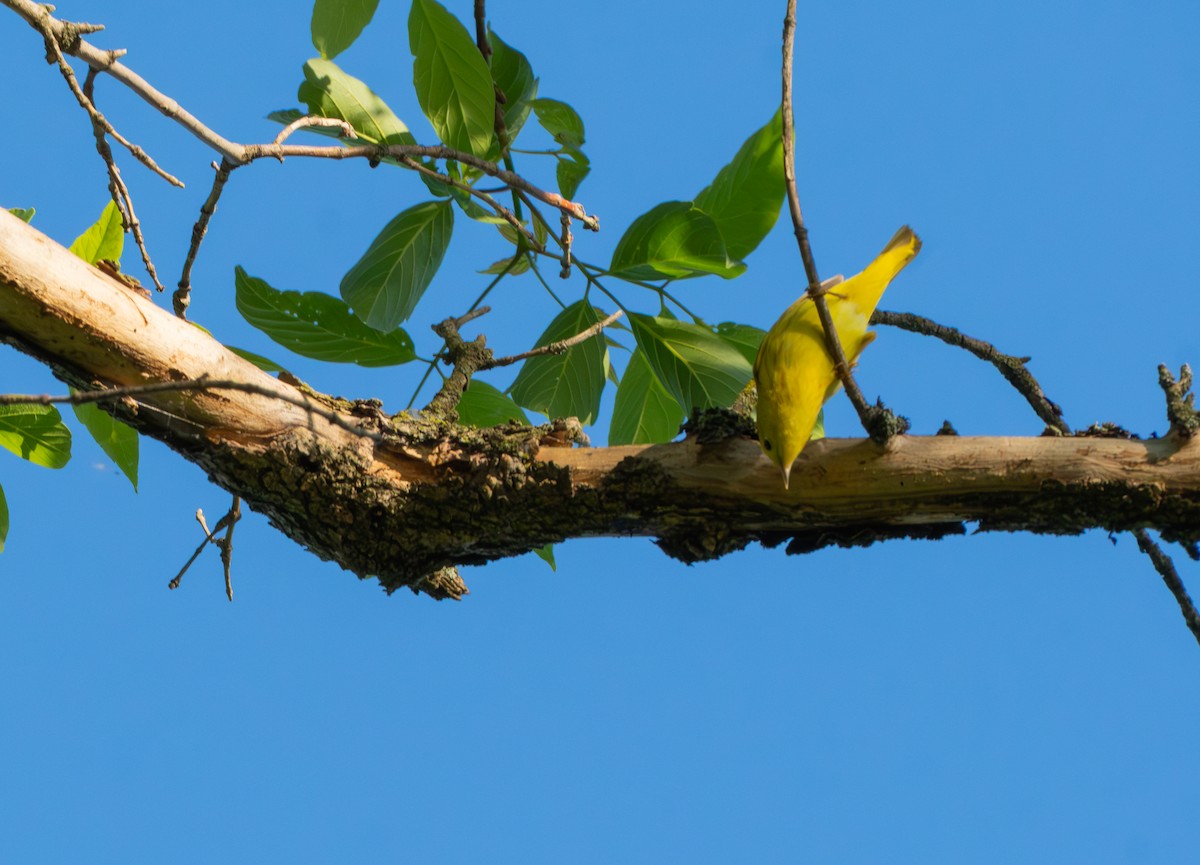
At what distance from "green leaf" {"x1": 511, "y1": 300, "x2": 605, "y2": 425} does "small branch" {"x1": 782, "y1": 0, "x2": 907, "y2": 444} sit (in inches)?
31.6

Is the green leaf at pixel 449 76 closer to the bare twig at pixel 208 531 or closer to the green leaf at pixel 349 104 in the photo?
the green leaf at pixel 349 104

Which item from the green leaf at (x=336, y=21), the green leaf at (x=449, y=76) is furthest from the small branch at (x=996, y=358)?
the green leaf at (x=336, y=21)

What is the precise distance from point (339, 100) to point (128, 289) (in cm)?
64

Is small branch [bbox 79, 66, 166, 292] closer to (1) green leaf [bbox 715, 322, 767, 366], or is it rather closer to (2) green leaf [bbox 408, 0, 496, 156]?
(2) green leaf [bbox 408, 0, 496, 156]

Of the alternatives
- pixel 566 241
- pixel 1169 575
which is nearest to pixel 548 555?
pixel 566 241

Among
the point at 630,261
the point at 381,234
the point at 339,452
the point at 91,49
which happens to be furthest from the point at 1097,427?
the point at 91,49

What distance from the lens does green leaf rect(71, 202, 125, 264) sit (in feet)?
6.26

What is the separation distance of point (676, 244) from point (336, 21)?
2.92ft

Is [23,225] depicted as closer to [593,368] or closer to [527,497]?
[527,497]

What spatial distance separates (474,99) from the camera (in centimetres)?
204

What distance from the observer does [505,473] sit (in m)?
1.71

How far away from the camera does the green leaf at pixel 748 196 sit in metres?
2.07

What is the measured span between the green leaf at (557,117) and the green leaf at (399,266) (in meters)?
0.40

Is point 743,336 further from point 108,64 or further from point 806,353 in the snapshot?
point 108,64
